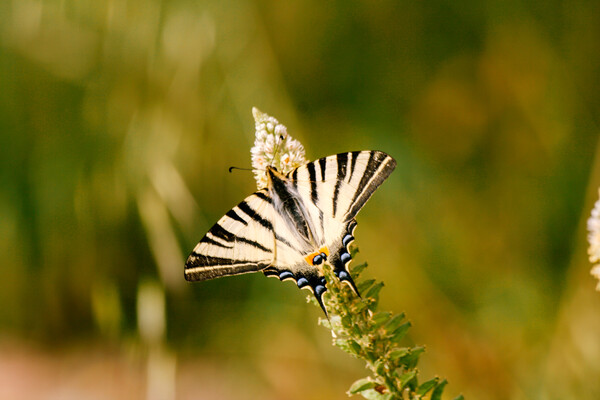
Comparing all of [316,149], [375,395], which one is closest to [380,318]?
[375,395]

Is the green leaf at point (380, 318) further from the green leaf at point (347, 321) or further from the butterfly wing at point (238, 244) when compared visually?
the butterfly wing at point (238, 244)

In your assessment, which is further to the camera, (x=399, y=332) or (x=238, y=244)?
(x=238, y=244)

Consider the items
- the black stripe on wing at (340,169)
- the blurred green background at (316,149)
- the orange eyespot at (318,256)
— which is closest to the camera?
the orange eyespot at (318,256)

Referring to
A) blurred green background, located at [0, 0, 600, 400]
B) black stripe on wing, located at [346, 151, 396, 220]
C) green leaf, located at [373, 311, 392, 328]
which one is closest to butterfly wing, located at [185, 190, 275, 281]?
black stripe on wing, located at [346, 151, 396, 220]

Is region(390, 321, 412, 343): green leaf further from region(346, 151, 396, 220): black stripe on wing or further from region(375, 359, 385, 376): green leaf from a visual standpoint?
region(346, 151, 396, 220): black stripe on wing

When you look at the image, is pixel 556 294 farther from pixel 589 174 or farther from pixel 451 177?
pixel 451 177

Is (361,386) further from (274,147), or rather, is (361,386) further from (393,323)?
(274,147)

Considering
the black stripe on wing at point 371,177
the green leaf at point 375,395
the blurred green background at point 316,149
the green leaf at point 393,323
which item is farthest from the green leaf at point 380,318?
the blurred green background at point 316,149
